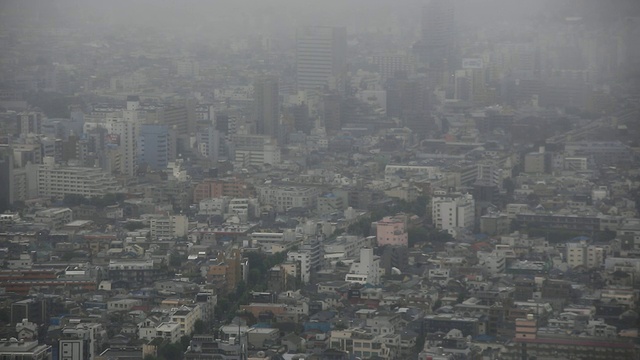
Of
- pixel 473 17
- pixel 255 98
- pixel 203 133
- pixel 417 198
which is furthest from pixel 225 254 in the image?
pixel 473 17

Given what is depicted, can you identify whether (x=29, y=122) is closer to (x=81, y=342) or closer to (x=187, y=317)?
(x=187, y=317)

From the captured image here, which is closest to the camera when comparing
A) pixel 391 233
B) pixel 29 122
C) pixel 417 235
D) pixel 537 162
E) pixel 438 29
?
pixel 391 233

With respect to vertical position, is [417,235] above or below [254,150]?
below

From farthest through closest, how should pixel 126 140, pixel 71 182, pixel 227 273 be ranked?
pixel 126 140, pixel 71 182, pixel 227 273

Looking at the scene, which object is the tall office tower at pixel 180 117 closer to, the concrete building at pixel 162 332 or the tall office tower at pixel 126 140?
the tall office tower at pixel 126 140

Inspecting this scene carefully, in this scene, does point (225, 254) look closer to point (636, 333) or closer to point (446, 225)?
point (446, 225)

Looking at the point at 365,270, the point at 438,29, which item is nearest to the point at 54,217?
the point at 365,270
